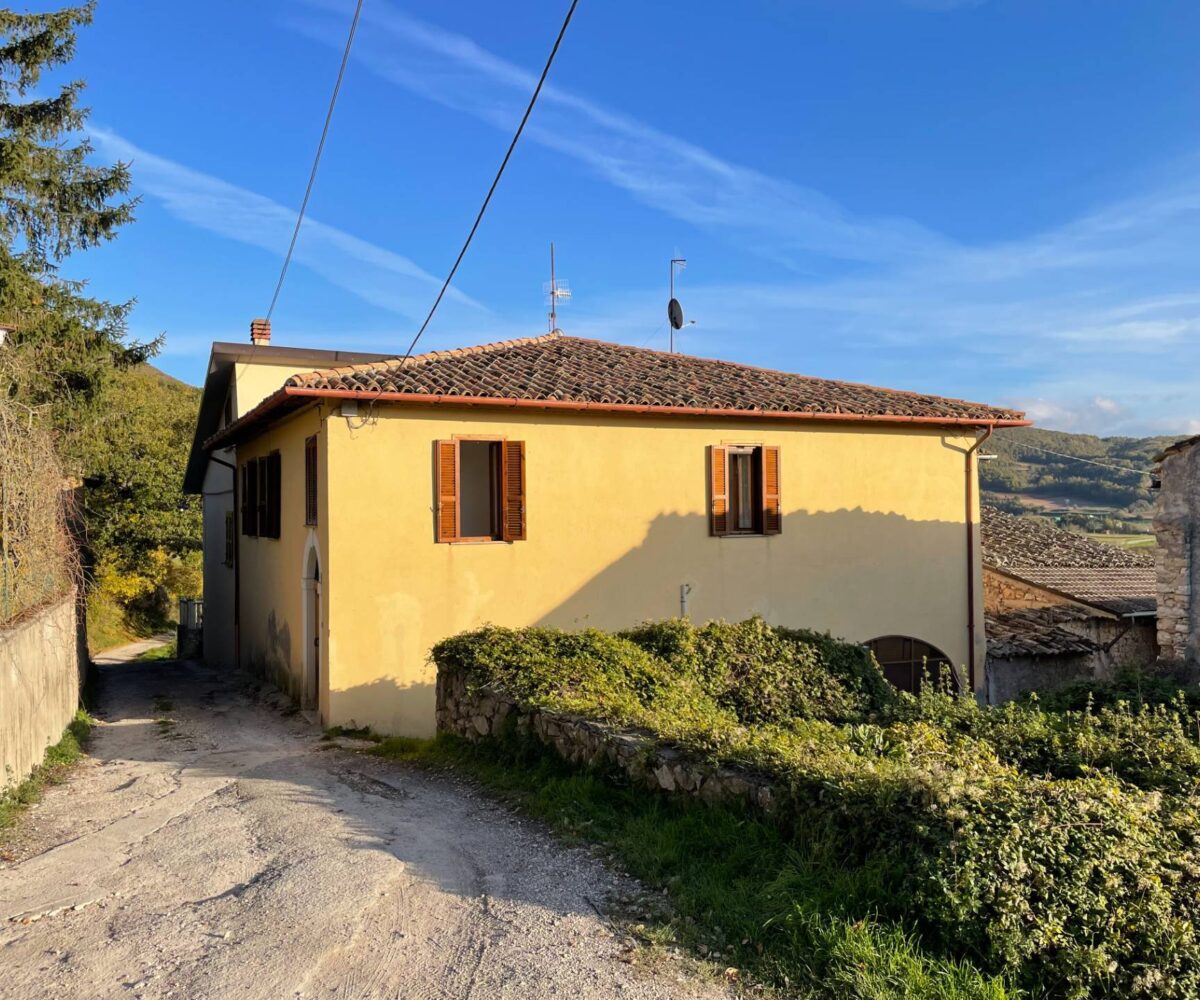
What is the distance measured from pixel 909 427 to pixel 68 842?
527 inches

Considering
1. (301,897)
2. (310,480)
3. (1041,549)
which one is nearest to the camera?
(301,897)

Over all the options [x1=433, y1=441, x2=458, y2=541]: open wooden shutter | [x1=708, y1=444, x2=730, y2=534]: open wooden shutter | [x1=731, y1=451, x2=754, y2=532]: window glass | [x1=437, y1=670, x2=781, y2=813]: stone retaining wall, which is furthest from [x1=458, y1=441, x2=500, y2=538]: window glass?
[x1=437, y1=670, x2=781, y2=813]: stone retaining wall

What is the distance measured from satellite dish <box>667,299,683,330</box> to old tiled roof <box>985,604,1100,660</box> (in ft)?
27.4

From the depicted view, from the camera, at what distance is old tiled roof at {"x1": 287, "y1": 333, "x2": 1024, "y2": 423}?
11.8m

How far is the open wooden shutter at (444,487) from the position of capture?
11805 millimetres

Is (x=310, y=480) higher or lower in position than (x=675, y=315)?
lower

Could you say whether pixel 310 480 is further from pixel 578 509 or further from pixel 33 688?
pixel 33 688

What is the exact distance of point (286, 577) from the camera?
44.8ft

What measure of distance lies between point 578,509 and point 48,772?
6.97m

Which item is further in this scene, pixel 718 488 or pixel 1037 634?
pixel 1037 634

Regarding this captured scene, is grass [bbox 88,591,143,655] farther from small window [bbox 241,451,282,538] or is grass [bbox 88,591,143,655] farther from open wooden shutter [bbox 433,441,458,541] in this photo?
open wooden shutter [bbox 433,441,458,541]

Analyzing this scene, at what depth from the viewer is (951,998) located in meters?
3.62

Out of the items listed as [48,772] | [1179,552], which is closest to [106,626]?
[48,772]

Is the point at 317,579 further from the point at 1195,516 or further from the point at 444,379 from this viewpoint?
the point at 1195,516
